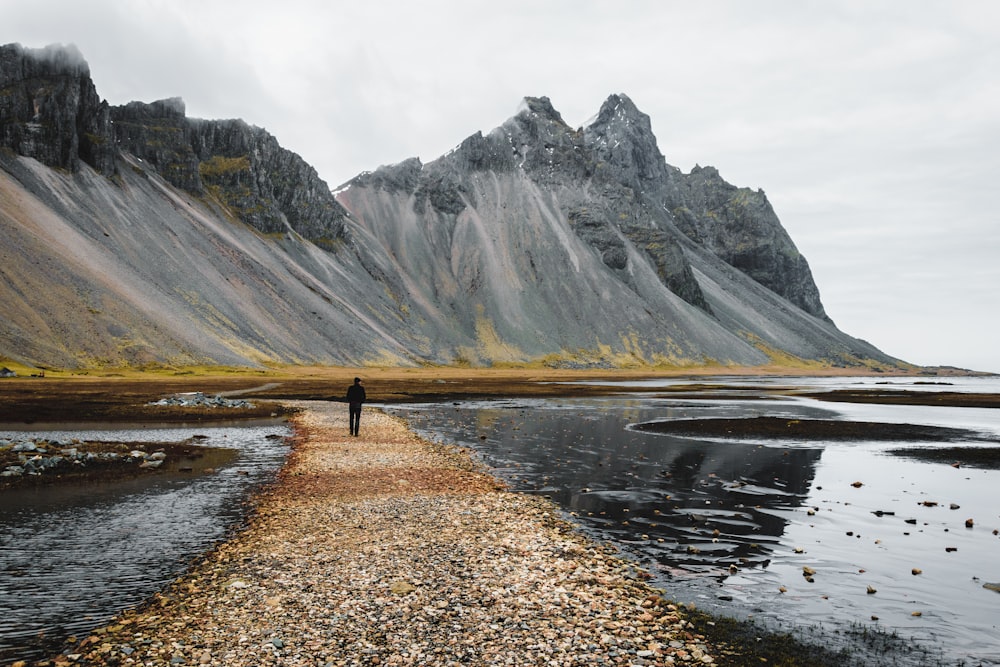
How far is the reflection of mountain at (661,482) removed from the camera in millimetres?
17359

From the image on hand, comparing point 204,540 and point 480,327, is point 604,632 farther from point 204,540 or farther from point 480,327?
point 480,327

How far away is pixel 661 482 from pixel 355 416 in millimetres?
20493

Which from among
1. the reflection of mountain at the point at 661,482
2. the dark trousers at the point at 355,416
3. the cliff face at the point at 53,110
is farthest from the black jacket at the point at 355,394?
the cliff face at the point at 53,110

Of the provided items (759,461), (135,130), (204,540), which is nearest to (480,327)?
(135,130)

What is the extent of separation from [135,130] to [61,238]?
6633cm

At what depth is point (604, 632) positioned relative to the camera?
10.8 meters

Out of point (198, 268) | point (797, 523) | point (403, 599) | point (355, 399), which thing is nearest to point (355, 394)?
point (355, 399)

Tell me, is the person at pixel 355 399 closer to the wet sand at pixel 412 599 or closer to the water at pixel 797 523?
the water at pixel 797 523

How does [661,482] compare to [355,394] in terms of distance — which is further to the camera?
[355,394]

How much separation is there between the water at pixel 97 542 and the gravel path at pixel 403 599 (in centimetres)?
89

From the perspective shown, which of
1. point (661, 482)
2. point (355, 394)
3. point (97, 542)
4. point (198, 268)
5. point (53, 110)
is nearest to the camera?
point (97, 542)

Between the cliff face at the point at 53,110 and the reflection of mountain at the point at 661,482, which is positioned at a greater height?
the cliff face at the point at 53,110

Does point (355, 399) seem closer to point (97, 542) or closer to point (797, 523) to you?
point (97, 542)

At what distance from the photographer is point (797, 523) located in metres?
19.7
